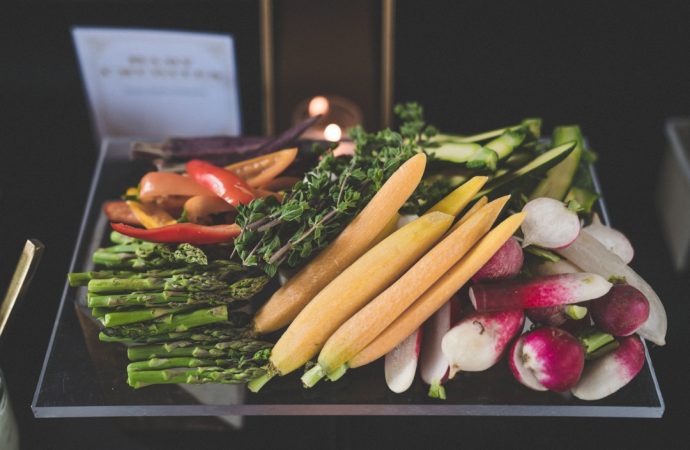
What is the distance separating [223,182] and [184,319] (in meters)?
0.21

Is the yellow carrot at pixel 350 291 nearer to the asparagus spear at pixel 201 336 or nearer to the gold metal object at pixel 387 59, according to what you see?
the asparagus spear at pixel 201 336

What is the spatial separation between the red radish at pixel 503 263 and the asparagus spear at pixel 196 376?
0.30 metres

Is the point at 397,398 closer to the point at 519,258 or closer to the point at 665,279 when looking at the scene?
the point at 519,258

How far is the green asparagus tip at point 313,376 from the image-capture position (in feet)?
2.89

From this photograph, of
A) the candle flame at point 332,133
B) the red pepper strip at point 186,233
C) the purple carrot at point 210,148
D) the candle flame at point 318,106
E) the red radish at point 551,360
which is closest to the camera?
the red radish at point 551,360

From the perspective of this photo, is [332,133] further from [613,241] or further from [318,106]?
[613,241]

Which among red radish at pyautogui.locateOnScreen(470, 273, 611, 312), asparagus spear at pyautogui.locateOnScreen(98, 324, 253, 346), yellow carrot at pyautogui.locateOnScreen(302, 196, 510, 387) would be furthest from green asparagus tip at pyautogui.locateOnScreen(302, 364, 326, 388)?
red radish at pyautogui.locateOnScreen(470, 273, 611, 312)

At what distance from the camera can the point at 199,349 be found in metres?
0.91

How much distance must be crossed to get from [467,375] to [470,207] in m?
0.22

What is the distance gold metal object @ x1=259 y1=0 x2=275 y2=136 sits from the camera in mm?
1479

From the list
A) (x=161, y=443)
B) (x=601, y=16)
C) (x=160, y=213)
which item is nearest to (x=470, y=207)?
(x=160, y=213)

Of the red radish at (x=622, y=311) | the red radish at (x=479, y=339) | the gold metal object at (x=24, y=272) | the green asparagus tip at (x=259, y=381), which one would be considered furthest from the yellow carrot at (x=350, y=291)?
the gold metal object at (x=24, y=272)

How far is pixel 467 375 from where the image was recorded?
910mm

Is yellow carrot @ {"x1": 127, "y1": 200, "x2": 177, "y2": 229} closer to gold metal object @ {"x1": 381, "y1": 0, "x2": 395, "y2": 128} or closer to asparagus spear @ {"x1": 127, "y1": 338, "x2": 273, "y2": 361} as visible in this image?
asparagus spear @ {"x1": 127, "y1": 338, "x2": 273, "y2": 361}
